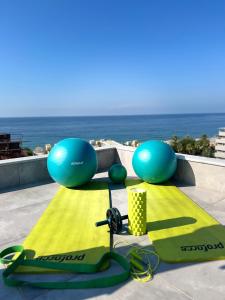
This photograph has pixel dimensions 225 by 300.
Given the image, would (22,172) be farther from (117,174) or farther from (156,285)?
(156,285)

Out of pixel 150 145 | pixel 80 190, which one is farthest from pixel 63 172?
pixel 150 145

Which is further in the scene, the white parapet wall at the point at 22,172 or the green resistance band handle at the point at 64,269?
the white parapet wall at the point at 22,172

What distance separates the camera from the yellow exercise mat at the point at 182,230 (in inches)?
158

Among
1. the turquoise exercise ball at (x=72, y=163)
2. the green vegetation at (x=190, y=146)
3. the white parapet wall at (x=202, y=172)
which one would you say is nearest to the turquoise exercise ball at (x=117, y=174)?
the turquoise exercise ball at (x=72, y=163)

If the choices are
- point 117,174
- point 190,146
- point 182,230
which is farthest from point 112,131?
point 182,230

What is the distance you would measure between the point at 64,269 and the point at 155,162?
4.14m

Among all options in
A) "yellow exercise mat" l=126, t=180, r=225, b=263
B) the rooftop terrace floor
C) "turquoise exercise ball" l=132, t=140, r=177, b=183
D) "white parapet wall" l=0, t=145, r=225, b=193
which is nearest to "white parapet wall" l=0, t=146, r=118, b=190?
"white parapet wall" l=0, t=145, r=225, b=193

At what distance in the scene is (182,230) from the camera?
4.79 meters

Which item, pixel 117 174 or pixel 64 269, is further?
pixel 117 174

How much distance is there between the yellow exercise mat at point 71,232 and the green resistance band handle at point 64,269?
98mm

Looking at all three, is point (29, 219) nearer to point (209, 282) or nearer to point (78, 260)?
point (78, 260)

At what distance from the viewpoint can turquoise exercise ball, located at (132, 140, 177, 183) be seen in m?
7.21

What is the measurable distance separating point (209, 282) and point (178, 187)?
415cm

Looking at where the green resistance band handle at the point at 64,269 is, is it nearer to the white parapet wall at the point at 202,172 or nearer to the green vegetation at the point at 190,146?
the white parapet wall at the point at 202,172
